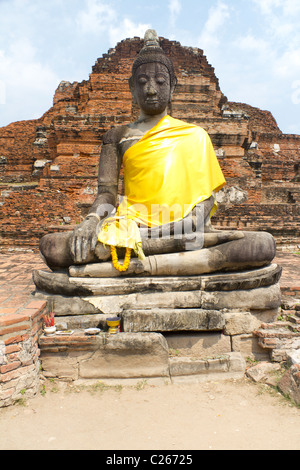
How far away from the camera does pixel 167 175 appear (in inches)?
129

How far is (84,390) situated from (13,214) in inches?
243

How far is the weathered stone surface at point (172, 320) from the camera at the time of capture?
8.63 ft

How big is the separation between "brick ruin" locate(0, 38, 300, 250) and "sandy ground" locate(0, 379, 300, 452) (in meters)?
4.55

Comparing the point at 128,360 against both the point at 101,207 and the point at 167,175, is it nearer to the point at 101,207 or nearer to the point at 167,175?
the point at 101,207

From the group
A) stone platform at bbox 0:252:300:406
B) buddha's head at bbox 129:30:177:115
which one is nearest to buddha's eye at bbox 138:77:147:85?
buddha's head at bbox 129:30:177:115

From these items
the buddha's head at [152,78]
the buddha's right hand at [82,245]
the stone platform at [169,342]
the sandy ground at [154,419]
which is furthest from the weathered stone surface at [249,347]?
the buddha's head at [152,78]

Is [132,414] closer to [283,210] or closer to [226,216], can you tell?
[226,216]

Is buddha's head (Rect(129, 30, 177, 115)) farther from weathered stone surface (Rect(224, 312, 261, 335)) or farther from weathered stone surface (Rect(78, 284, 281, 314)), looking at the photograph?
weathered stone surface (Rect(224, 312, 261, 335))

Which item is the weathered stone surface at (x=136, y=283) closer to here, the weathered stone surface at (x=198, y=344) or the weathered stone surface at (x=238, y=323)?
the weathered stone surface at (x=238, y=323)

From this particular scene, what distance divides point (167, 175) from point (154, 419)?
6.83 ft

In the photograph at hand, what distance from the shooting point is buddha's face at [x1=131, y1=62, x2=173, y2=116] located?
3525 mm

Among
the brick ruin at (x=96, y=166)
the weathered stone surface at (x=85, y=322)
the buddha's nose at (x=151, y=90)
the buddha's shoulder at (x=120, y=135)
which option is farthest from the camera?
the brick ruin at (x=96, y=166)

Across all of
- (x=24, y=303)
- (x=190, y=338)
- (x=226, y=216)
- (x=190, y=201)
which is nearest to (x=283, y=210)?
(x=226, y=216)

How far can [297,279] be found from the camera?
417cm
